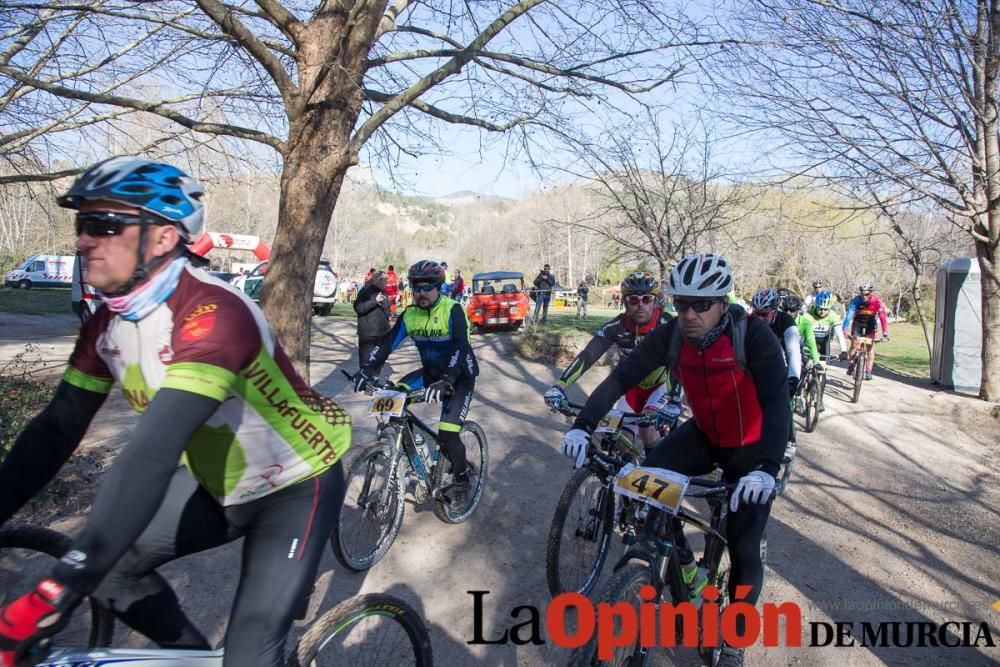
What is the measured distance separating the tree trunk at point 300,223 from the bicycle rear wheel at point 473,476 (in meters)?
2.09

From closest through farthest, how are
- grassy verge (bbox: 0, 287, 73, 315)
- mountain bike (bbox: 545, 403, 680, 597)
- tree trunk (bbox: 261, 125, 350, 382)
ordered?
mountain bike (bbox: 545, 403, 680, 597), tree trunk (bbox: 261, 125, 350, 382), grassy verge (bbox: 0, 287, 73, 315)

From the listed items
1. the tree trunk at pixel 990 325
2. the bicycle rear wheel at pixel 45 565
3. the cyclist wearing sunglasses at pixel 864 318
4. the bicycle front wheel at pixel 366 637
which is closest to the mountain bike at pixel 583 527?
the bicycle front wheel at pixel 366 637

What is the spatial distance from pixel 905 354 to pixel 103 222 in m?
24.8

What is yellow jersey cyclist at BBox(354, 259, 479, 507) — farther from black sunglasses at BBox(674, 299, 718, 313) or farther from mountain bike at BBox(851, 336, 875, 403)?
mountain bike at BBox(851, 336, 875, 403)

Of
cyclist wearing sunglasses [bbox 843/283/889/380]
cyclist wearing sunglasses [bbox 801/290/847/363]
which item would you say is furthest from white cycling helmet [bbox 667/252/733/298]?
cyclist wearing sunglasses [bbox 843/283/889/380]

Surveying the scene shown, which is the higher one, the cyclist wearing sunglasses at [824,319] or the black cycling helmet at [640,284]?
the black cycling helmet at [640,284]

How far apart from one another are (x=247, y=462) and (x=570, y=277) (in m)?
80.0

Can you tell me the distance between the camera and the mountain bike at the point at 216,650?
2139 millimetres

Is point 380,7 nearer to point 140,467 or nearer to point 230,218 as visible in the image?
point 140,467

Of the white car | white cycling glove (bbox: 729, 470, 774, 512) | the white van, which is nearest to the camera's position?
white cycling glove (bbox: 729, 470, 774, 512)

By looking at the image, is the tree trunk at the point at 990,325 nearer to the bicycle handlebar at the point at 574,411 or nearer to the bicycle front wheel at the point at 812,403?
the bicycle front wheel at the point at 812,403

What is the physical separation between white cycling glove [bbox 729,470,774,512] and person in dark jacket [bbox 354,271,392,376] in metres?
6.93

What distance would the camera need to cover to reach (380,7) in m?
6.62

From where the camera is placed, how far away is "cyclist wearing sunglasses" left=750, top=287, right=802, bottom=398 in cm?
661
